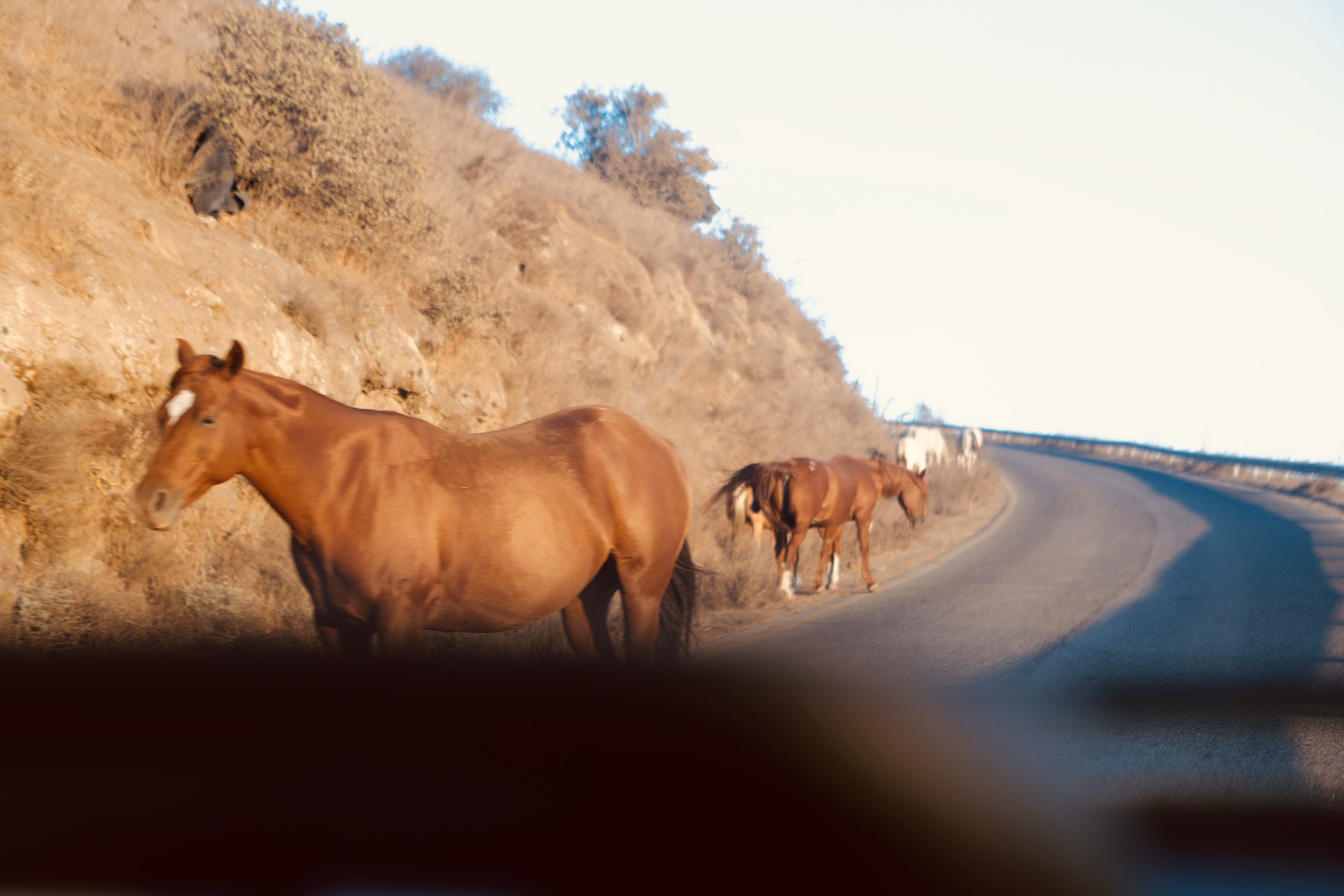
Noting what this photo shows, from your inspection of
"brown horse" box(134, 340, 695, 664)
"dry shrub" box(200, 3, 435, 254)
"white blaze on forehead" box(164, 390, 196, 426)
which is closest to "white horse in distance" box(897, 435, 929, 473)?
"dry shrub" box(200, 3, 435, 254)

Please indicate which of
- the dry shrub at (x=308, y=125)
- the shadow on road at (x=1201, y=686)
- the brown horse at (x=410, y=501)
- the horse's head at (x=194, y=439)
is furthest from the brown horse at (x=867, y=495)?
the horse's head at (x=194, y=439)

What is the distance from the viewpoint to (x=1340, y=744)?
203 inches

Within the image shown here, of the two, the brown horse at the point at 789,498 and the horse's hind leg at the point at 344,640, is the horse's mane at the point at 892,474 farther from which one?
the horse's hind leg at the point at 344,640

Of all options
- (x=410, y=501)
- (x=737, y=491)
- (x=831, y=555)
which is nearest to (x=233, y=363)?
(x=410, y=501)

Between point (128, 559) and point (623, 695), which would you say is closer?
point (623, 695)

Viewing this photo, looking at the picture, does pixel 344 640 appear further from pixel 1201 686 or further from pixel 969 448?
pixel 969 448

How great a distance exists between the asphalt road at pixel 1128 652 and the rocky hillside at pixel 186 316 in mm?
3608

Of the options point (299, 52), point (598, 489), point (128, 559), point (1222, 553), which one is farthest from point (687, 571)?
point (1222, 553)

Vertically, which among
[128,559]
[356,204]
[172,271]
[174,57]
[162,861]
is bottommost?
[162,861]

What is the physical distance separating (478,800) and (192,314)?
6262 millimetres

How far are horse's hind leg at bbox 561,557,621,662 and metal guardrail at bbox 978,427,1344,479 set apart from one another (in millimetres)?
27159

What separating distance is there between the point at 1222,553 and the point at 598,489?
12.3 meters

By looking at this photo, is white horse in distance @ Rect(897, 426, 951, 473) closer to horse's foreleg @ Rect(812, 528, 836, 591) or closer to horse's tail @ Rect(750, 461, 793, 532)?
horse's foreleg @ Rect(812, 528, 836, 591)

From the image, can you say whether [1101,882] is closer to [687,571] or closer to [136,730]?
[687,571]
